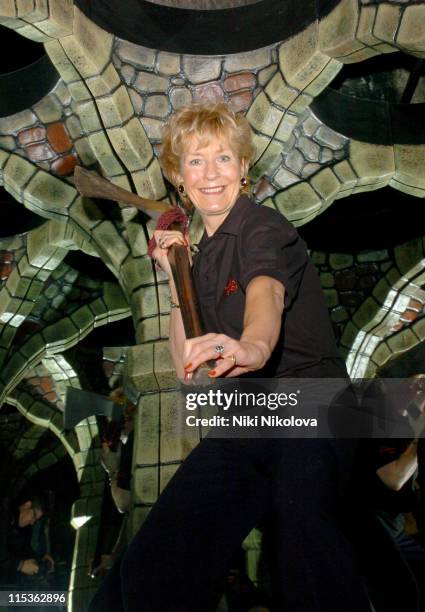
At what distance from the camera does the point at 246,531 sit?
1549 millimetres

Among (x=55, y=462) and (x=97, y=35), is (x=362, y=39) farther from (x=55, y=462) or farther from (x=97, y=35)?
(x=55, y=462)

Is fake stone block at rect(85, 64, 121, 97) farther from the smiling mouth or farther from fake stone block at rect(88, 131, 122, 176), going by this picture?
the smiling mouth

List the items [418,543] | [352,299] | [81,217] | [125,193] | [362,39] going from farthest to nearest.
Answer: [352,299] < [81,217] < [362,39] < [418,543] < [125,193]

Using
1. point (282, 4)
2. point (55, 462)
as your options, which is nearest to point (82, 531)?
point (55, 462)

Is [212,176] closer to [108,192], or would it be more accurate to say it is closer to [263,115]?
[108,192]

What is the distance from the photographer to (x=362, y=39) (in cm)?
389

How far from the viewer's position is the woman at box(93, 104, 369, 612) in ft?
4.78

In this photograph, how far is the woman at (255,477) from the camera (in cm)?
146

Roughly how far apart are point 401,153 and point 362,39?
38.7 inches

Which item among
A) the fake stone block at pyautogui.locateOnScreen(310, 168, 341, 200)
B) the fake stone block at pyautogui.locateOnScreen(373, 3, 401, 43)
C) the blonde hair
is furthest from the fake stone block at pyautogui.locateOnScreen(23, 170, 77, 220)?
the blonde hair

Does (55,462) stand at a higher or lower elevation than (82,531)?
higher

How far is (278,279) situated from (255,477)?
0.33 m

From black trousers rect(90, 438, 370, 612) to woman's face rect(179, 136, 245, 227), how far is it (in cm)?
50

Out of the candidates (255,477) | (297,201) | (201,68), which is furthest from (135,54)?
(255,477)
